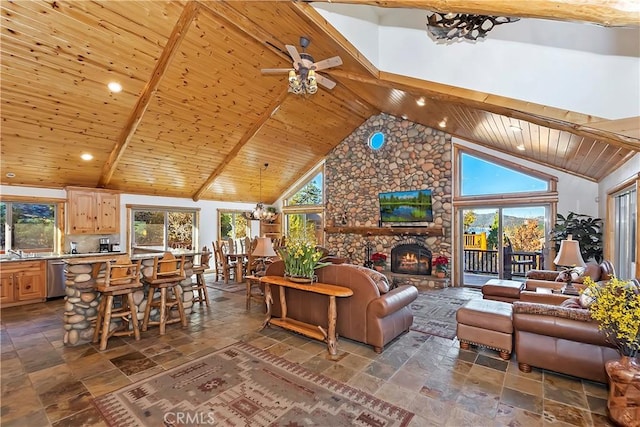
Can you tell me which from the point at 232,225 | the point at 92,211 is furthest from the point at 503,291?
the point at 92,211

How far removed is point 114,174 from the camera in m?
6.82

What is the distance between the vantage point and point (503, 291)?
4754 mm

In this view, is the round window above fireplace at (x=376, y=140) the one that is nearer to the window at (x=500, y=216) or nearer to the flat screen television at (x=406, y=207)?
the flat screen television at (x=406, y=207)

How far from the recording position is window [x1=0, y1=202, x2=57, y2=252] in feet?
20.0

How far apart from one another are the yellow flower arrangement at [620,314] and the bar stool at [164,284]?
15.9 feet

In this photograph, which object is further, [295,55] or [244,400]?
[295,55]

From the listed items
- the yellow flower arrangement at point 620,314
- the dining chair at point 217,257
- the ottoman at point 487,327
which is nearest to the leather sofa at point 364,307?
the ottoman at point 487,327

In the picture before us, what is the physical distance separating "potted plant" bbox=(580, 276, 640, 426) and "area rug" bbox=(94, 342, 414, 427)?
1.59m

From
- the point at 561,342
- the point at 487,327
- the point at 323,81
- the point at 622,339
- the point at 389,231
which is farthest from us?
the point at 389,231

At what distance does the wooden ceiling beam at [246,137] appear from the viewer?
6478 millimetres

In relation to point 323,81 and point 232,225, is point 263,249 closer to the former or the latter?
point 323,81

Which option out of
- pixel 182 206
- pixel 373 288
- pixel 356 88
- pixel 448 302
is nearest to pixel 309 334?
pixel 373 288

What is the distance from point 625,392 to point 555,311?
780 mm

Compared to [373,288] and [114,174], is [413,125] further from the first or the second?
[114,174]
